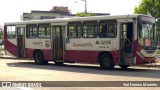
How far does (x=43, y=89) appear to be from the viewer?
12.9 meters

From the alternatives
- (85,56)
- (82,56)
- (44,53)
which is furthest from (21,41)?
(85,56)

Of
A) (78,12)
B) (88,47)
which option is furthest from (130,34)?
(78,12)

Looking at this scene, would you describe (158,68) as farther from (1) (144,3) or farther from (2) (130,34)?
(1) (144,3)

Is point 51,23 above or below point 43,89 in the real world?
above

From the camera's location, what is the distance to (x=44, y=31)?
81.9ft

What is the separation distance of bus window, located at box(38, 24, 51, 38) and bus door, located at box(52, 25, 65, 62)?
49 centimetres

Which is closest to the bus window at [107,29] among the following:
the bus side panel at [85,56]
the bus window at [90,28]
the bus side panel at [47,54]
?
the bus window at [90,28]

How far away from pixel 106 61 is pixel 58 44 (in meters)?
4.30

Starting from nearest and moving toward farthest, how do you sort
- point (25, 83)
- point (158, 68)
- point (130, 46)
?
1. point (25, 83)
2. point (130, 46)
3. point (158, 68)

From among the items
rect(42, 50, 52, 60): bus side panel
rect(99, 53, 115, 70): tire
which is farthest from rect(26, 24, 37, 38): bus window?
rect(99, 53, 115, 70): tire

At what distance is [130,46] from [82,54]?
3600 mm

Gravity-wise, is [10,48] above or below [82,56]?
above

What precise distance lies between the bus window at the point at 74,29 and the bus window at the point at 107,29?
5.44ft

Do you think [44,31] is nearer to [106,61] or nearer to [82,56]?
[82,56]
